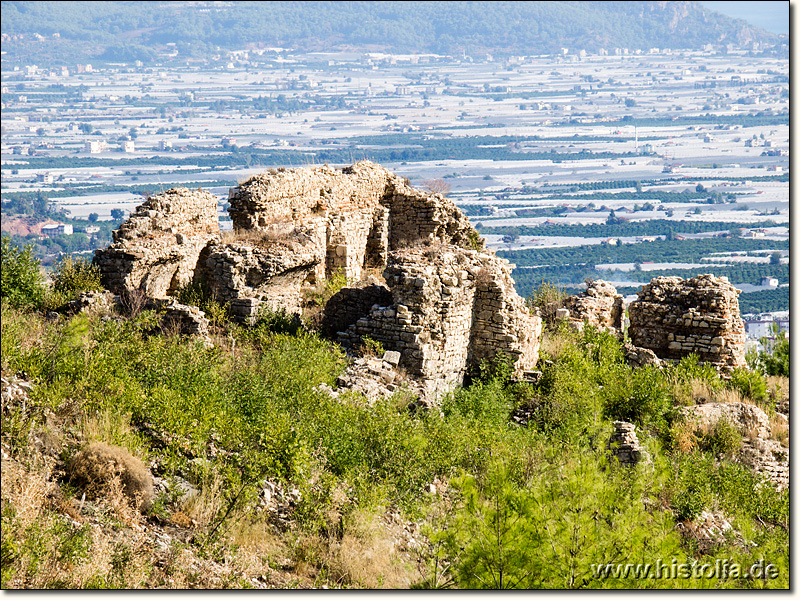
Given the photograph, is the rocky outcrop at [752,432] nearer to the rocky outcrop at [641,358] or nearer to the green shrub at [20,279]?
the rocky outcrop at [641,358]

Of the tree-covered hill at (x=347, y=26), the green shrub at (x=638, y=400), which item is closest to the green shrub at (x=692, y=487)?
the green shrub at (x=638, y=400)

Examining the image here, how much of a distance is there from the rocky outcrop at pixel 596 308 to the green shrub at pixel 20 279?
8.78m

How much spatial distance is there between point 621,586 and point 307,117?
369 feet

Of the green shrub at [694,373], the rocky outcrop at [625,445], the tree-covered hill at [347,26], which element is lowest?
the green shrub at [694,373]

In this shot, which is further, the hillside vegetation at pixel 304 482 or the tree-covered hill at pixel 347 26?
the tree-covered hill at pixel 347 26

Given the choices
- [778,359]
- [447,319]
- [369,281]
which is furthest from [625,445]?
Result: [778,359]

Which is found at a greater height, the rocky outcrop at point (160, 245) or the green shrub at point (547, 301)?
the rocky outcrop at point (160, 245)

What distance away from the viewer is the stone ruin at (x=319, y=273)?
13.4 metres

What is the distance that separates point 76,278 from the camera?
14.0 m

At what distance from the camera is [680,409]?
13258mm

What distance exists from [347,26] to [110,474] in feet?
112

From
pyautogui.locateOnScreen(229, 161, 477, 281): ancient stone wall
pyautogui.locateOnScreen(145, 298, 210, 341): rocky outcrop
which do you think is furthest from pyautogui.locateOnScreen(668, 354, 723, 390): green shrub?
pyautogui.locateOnScreen(145, 298, 210, 341): rocky outcrop

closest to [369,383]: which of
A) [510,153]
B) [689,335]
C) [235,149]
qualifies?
[689,335]

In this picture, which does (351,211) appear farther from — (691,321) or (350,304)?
(691,321)
